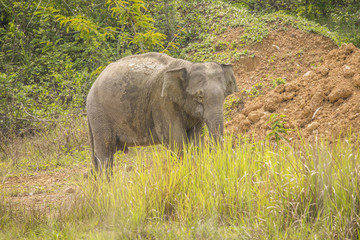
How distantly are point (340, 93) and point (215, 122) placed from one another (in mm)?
3063

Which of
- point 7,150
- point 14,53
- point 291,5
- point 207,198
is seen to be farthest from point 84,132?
point 291,5

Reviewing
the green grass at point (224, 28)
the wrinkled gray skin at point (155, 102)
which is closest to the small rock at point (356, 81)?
the wrinkled gray skin at point (155, 102)

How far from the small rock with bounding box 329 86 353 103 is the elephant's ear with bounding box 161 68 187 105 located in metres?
3.04

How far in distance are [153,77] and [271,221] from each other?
3180 millimetres

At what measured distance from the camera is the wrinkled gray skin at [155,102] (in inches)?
225

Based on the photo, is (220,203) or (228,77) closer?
(220,203)

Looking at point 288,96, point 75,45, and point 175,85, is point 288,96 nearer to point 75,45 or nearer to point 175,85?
point 175,85

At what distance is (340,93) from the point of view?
24.5 ft

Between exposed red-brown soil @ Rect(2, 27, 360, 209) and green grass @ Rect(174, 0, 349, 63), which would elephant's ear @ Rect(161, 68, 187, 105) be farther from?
green grass @ Rect(174, 0, 349, 63)

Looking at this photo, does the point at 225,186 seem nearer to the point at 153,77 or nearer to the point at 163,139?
the point at 163,139

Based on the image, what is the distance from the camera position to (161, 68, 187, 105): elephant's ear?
579 centimetres

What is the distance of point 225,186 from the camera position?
4.29 m

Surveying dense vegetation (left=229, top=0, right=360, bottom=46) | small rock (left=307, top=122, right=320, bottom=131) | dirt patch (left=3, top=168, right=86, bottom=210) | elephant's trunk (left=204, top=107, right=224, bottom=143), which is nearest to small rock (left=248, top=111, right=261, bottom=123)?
small rock (left=307, top=122, right=320, bottom=131)

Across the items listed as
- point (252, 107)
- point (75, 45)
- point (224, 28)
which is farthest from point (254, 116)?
point (75, 45)
